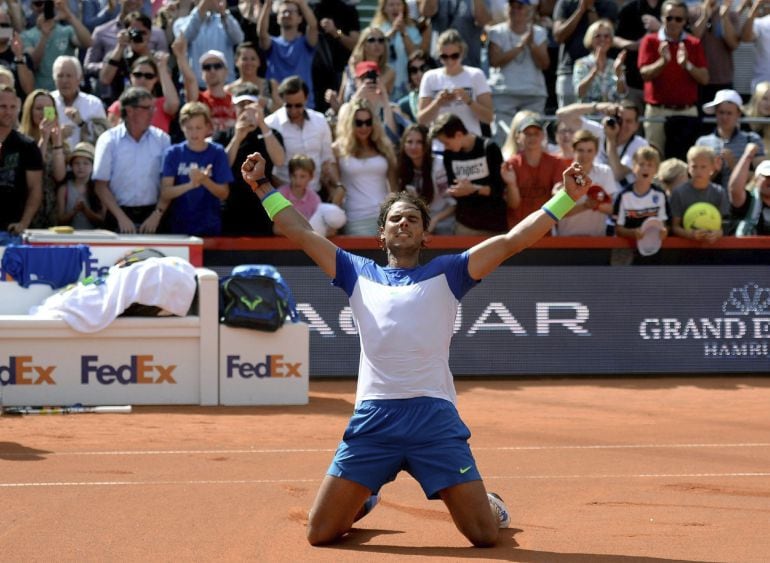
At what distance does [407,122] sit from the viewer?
14.3 m

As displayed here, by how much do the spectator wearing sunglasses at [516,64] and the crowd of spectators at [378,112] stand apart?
19mm

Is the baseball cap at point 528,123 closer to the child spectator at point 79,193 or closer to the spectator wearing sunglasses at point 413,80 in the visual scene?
the spectator wearing sunglasses at point 413,80

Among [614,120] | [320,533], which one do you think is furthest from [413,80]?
[320,533]

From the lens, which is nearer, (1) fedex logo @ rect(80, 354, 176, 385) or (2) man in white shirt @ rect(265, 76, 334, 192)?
(1) fedex logo @ rect(80, 354, 176, 385)

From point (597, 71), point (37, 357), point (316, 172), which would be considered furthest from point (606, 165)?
point (37, 357)

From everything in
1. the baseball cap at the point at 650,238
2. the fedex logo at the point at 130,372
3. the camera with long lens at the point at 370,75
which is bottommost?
the fedex logo at the point at 130,372

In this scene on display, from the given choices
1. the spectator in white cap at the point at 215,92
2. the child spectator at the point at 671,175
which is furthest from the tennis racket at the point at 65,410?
the child spectator at the point at 671,175

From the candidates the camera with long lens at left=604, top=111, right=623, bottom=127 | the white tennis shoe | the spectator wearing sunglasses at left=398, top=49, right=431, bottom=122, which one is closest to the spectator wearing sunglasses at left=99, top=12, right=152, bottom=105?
the spectator wearing sunglasses at left=398, top=49, right=431, bottom=122

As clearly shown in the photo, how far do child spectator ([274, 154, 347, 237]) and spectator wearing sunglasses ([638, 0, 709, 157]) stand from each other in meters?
4.35

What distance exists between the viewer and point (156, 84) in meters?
14.0

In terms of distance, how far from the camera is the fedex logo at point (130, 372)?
11.2 m

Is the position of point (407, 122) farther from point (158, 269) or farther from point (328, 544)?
point (328, 544)

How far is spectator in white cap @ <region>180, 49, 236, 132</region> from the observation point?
13578 mm

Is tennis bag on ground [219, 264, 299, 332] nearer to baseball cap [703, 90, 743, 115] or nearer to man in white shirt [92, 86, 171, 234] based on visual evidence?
man in white shirt [92, 86, 171, 234]
